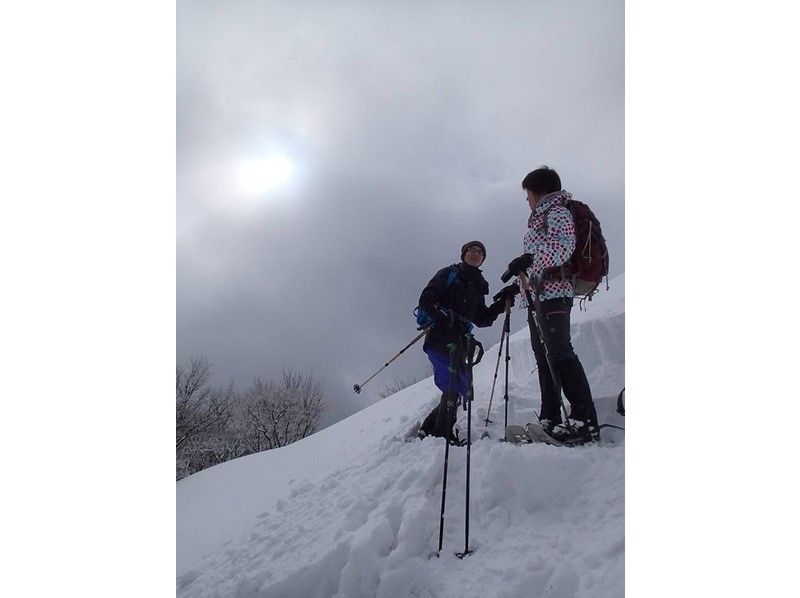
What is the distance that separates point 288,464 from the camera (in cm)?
229

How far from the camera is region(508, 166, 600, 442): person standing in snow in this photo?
1.79 metres

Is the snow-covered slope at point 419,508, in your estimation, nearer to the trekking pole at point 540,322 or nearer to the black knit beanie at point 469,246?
the trekking pole at point 540,322

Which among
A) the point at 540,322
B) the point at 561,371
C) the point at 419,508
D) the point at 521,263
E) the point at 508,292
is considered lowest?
the point at 419,508

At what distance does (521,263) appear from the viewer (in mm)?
1912

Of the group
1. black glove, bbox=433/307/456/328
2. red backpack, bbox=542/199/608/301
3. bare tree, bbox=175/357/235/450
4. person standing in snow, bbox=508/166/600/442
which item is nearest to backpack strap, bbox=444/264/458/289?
black glove, bbox=433/307/456/328

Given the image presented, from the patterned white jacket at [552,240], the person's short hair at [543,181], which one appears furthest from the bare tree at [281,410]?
the person's short hair at [543,181]

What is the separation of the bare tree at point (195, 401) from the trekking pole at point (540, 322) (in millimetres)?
1356

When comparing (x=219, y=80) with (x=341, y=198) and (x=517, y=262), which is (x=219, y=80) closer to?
(x=341, y=198)

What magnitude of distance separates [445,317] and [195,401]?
1.13 meters

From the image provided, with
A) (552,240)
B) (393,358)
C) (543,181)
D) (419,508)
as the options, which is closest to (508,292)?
(552,240)

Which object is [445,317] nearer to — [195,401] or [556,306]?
[556,306]
